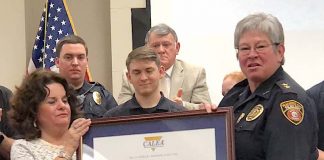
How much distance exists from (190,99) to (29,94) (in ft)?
4.62

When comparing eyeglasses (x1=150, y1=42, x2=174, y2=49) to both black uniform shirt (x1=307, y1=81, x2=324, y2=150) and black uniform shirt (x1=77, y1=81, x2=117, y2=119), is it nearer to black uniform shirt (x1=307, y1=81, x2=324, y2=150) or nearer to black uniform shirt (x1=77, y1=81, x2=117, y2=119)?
black uniform shirt (x1=77, y1=81, x2=117, y2=119)

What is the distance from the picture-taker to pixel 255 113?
2656mm

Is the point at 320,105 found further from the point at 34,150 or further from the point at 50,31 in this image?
the point at 50,31

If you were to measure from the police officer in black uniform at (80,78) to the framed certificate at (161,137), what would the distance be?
953 mm

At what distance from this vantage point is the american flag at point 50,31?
608 cm

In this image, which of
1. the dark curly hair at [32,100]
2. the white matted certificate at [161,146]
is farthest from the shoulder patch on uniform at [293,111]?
the dark curly hair at [32,100]

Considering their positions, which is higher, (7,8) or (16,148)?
(7,8)

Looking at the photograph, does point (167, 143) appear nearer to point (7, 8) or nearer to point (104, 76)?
point (104, 76)

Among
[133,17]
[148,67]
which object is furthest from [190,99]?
[133,17]

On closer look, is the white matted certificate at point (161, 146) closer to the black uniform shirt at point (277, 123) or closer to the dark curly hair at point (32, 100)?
the black uniform shirt at point (277, 123)

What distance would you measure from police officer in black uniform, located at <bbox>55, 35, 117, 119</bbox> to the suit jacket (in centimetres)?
20

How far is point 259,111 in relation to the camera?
2.64 meters

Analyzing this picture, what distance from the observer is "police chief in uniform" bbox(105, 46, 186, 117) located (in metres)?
3.47

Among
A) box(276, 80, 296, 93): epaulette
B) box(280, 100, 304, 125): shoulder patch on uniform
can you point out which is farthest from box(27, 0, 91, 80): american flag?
box(280, 100, 304, 125): shoulder patch on uniform
